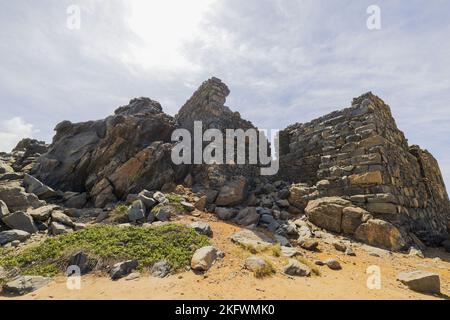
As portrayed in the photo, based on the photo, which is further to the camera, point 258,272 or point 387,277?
point 387,277

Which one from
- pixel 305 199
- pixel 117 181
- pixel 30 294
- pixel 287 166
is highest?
pixel 287 166

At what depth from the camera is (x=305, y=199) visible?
11617 mm

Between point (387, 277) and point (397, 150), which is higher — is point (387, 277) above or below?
below

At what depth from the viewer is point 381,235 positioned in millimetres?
8547

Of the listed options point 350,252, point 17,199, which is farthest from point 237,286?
point 17,199

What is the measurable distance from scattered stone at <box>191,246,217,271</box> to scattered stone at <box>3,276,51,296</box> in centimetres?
345

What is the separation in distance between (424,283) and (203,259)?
5059mm

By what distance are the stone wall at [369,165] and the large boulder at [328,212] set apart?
685 mm

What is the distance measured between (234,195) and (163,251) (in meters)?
5.98

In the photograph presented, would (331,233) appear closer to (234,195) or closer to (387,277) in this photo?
(387,277)

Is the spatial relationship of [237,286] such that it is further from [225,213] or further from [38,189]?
[38,189]

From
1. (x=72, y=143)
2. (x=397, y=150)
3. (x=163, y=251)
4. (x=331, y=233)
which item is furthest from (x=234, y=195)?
(x=72, y=143)

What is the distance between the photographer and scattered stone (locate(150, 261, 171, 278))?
564 cm

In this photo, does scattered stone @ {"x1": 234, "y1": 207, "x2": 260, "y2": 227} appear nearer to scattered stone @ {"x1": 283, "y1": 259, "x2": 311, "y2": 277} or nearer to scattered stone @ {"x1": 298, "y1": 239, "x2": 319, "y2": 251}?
scattered stone @ {"x1": 298, "y1": 239, "x2": 319, "y2": 251}
